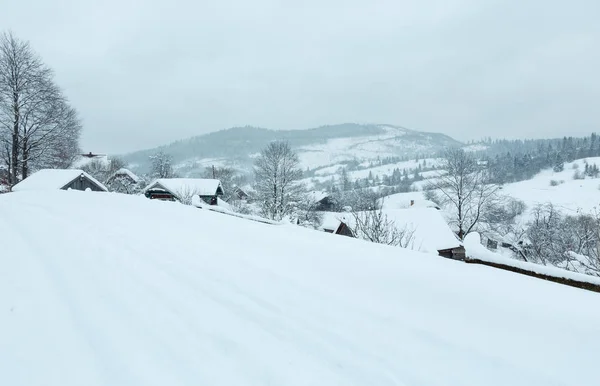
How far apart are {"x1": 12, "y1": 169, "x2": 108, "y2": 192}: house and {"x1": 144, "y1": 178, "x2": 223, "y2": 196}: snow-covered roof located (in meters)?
11.4

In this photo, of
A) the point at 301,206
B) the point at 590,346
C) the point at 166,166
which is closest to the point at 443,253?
the point at 301,206

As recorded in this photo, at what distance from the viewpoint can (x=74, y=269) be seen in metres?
4.78

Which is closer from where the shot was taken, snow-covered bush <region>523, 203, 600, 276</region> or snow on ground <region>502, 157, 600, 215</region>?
snow-covered bush <region>523, 203, 600, 276</region>

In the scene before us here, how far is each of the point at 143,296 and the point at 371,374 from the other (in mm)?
3034

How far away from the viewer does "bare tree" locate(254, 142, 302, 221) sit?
3023 centimetres

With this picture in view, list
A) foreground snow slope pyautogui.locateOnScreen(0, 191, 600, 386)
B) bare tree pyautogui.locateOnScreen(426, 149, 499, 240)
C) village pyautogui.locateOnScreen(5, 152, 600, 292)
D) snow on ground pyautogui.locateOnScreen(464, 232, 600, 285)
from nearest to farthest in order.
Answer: foreground snow slope pyautogui.locateOnScreen(0, 191, 600, 386), snow on ground pyautogui.locateOnScreen(464, 232, 600, 285), village pyautogui.locateOnScreen(5, 152, 600, 292), bare tree pyautogui.locateOnScreen(426, 149, 499, 240)

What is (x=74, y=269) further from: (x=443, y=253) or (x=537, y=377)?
(x=443, y=253)

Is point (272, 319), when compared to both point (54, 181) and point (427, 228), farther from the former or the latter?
point (54, 181)

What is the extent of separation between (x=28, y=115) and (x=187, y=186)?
59.2 ft

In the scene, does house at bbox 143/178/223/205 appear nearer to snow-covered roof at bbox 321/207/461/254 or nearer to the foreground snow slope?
snow-covered roof at bbox 321/207/461/254

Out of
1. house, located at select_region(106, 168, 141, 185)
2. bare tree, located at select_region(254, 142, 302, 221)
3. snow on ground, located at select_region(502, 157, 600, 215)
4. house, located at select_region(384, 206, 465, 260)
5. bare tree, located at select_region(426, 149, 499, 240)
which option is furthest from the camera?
snow on ground, located at select_region(502, 157, 600, 215)

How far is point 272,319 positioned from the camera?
3.65 meters

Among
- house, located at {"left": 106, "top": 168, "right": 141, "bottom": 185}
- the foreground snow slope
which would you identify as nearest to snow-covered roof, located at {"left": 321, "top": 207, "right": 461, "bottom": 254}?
the foreground snow slope

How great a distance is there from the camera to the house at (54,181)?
73.3ft
